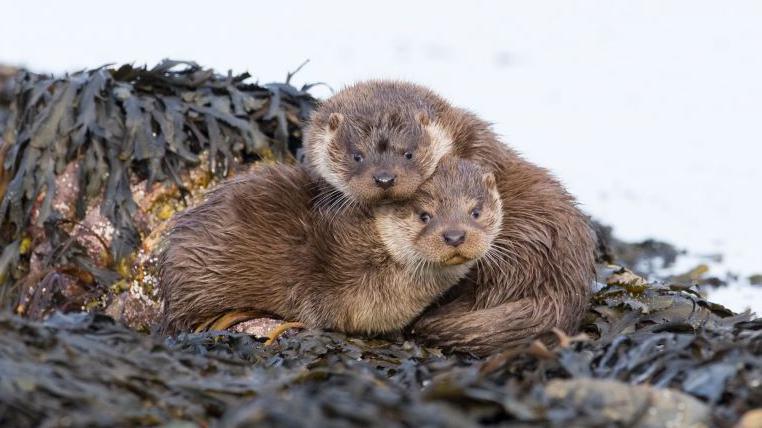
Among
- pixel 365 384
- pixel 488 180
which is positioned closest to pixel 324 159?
pixel 488 180

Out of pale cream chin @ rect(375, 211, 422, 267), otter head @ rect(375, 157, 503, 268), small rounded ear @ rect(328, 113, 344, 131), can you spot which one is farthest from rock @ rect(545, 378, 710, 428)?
small rounded ear @ rect(328, 113, 344, 131)

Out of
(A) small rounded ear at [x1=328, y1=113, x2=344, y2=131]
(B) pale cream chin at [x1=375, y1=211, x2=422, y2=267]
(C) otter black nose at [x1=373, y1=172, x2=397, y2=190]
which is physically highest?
(A) small rounded ear at [x1=328, y1=113, x2=344, y2=131]

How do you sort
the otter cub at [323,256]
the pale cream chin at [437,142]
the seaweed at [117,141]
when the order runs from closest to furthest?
the otter cub at [323,256]
the pale cream chin at [437,142]
the seaweed at [117,141]

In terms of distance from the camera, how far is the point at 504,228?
4.54 metres

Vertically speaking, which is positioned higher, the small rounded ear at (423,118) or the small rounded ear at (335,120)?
the small rounded ear at (423,118)

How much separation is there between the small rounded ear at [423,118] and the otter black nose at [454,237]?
1.96ft

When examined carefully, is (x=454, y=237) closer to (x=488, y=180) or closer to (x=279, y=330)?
(x=488, y=180)

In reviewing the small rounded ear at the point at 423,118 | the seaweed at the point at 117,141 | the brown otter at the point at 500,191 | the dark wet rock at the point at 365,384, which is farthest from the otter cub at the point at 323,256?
the seaweed at the point at 117,141

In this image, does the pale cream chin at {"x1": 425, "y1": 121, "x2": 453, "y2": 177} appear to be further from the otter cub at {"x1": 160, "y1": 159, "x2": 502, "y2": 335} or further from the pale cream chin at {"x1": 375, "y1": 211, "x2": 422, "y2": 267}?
the pale cream chin at {"x1": 375, "y1": 211, "x2": 422, "y2": 267}

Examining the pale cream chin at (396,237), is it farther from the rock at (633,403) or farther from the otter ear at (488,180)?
the rock at (633,403)

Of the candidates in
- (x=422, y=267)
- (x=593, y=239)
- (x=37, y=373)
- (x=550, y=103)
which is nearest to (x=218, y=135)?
(x=422, y=267)

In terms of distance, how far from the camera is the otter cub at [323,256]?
445cm

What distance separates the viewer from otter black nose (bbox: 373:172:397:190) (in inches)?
173

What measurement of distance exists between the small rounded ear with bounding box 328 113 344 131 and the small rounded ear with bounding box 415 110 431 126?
0.34m
